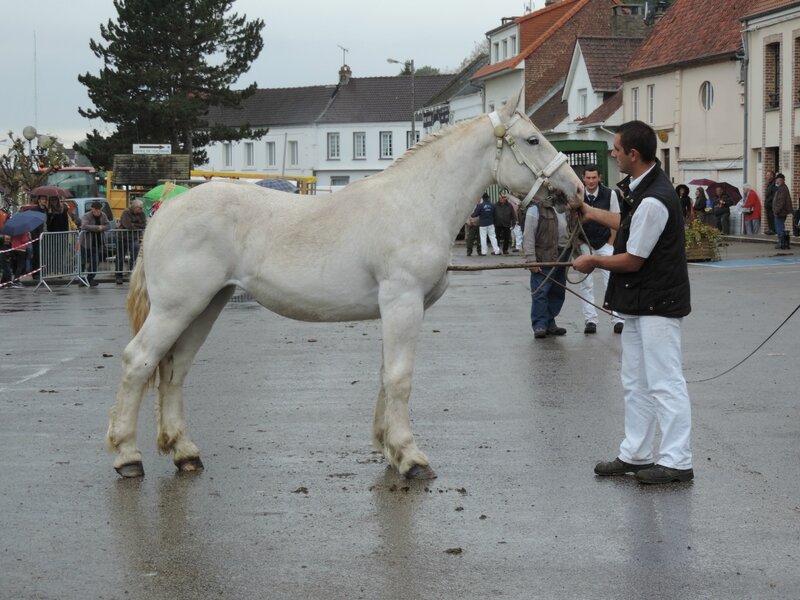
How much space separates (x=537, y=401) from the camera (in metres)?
10.6

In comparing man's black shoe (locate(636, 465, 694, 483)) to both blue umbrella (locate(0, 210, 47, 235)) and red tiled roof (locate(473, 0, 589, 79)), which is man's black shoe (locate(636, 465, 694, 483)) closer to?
blue umbrella (locate(0, 210, 47, 235))

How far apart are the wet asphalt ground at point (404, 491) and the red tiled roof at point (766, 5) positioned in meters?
29.8

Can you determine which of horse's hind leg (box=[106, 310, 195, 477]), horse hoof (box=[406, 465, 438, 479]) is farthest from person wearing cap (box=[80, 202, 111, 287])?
horse hoof (box=[406, 465, 438, 479])

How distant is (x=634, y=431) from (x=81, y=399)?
5316 millimetres

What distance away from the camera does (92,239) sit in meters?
29.1

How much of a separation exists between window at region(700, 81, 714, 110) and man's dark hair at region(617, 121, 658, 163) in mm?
41640

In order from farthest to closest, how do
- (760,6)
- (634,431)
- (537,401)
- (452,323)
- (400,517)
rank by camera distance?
(760,6) < (452,323) < (537,401) < (634,431) < (400,517)

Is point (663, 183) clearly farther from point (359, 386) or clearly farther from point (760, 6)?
point (760, 6)

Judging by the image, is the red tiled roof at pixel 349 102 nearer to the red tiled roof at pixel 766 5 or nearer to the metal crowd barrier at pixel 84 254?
the red tiled roof at pixel 766 5

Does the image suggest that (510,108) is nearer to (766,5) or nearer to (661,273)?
(661,273)

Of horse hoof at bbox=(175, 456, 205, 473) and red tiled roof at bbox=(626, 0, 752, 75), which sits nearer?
horse hoof at bbox=(175, 456, 205, 473)

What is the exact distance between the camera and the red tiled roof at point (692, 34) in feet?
154

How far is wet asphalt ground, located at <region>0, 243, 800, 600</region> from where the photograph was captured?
18.5 ft

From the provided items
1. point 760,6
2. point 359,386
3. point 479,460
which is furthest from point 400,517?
point 760,6
